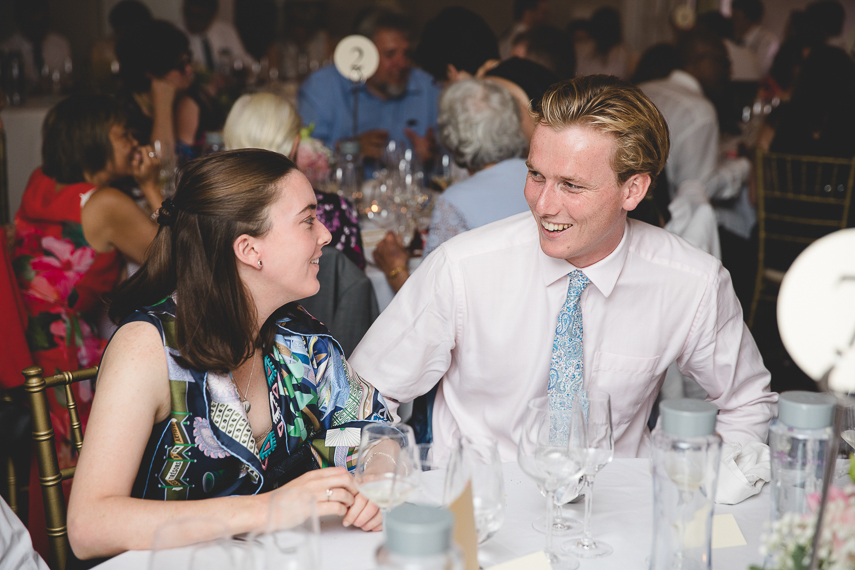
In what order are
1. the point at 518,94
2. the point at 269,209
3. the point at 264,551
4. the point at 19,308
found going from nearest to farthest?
the point at 264,551 < the point at 269,209 < the point at 19,308 < the point at 518,94

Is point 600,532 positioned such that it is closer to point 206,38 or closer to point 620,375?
point 620,375

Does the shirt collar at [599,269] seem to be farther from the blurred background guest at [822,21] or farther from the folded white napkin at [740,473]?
the blurred background guest at [822,21]

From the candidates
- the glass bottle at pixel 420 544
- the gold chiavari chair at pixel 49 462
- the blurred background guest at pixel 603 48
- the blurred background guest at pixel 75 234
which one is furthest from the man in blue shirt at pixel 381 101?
the glass bottle at pixel 420 544

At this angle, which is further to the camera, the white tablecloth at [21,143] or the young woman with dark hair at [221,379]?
the white tablecloth at [21,143]

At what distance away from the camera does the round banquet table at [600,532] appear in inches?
45.4

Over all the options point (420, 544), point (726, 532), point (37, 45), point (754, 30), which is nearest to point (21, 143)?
point (37, 45)

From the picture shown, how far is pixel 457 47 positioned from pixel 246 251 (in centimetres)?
291

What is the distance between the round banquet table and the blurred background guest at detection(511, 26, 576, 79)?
3042mm

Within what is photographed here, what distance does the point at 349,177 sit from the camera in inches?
149

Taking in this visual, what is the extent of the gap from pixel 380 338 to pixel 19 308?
126 centimetres

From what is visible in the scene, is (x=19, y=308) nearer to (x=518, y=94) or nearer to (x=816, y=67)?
(x=518, y=94)

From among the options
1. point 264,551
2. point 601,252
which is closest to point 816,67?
point 601,252

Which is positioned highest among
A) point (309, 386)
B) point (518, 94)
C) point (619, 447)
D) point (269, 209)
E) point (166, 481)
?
point (518, 94)

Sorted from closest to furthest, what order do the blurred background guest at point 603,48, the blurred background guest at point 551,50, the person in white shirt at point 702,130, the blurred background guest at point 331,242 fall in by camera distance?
1. the blurred background guest at point 331,242
2. the blurred background guest at point 551,50
3. the person in white shirt at point 702,130
4. the blurred background guest at point 603,48
